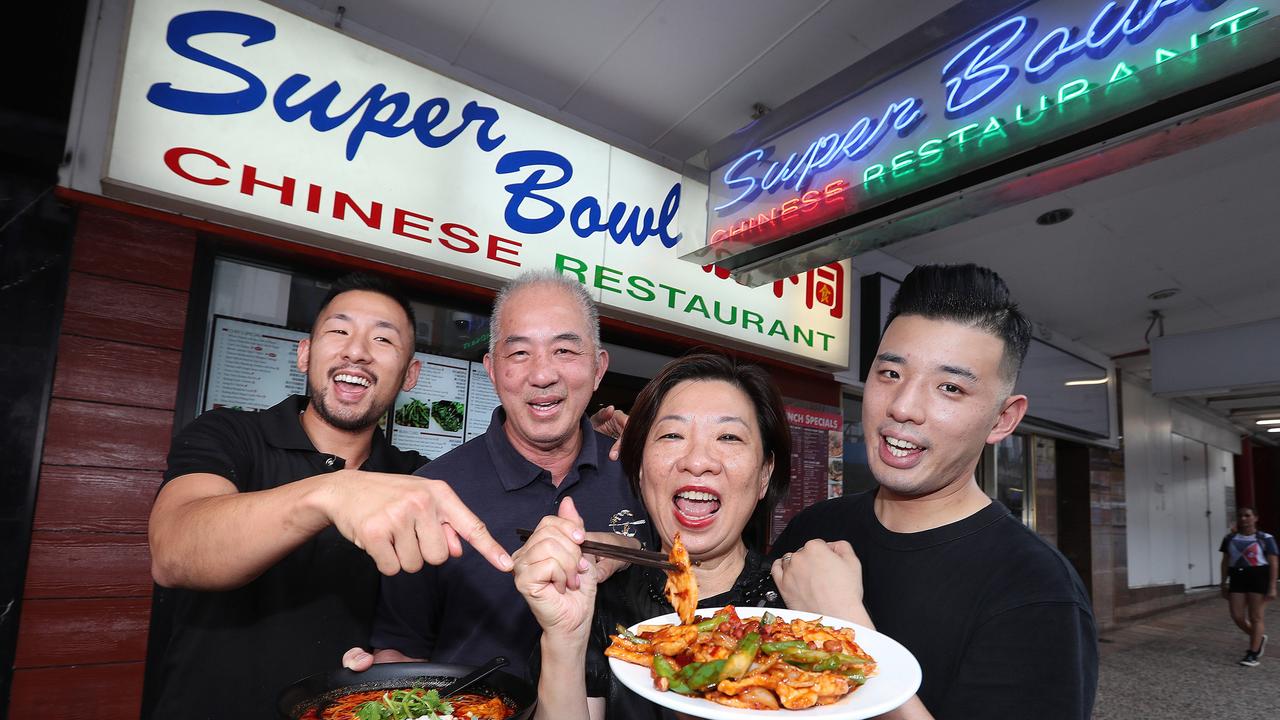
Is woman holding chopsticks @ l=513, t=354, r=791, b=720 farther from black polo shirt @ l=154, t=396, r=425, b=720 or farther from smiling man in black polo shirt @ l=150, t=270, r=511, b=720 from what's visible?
black polo shirt @ l=154, t=396, r=425, b=720

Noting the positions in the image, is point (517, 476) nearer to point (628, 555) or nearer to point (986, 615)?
point (628, 555)

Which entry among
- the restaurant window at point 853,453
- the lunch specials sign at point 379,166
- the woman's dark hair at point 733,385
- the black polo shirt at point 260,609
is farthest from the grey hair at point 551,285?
the restaurant window at point 853,453

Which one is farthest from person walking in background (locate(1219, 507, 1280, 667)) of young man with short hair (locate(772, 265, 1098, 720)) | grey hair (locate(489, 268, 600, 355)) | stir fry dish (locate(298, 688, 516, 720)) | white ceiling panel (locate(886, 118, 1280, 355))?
stir fry dish (locate(298, 688, 516, 720))

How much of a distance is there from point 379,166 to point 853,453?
14.1 ft

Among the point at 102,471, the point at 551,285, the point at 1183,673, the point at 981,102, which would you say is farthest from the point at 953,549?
the point at 1183,673

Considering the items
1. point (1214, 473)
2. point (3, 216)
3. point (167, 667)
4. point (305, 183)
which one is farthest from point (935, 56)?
point (1214, 473)

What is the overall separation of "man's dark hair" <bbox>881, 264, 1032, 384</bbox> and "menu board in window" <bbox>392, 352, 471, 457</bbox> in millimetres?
2534

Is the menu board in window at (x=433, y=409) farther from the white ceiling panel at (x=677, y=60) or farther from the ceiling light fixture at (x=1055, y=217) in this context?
the ceiling light fixture at (x=1055, y=217)

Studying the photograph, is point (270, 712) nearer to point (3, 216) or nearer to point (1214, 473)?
point (3, 216)

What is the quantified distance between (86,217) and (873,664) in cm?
311

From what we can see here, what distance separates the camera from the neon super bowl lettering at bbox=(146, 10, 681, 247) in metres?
2.70

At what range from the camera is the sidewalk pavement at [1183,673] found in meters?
5.71

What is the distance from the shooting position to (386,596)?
1922 millimetres

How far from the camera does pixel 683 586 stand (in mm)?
1383
